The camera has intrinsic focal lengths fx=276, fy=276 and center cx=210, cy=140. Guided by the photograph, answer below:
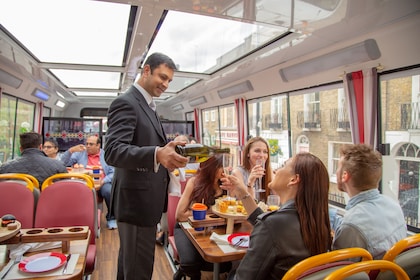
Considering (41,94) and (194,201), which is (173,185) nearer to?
(194,201)

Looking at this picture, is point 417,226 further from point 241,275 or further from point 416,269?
point 241,275

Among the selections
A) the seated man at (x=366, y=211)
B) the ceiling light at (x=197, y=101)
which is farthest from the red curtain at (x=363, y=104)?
the ceiling light at (x=197, y=101)

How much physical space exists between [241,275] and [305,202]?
18.4 inches

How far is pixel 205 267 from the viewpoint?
2367mm

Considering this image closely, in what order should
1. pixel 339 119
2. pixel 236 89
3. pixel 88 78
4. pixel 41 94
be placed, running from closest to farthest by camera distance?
pixel 339 119
pixel 236 89
pixel 88 78
pixel 41 94

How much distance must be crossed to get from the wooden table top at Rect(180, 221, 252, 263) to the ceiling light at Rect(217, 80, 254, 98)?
314 cm

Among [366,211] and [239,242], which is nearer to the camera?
[366,211]

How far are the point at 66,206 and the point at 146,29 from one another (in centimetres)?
183

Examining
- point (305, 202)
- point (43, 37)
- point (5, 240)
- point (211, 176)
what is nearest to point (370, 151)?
point (305, 202)

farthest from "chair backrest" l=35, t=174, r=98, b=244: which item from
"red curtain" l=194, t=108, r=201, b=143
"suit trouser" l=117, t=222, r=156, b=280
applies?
"red curtain" l=194, t=108, r=201, b=143

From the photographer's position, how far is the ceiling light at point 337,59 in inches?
106

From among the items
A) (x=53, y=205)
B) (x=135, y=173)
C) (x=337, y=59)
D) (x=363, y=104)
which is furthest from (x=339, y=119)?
(x=53, y=205)

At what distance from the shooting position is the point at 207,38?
3.26 meters

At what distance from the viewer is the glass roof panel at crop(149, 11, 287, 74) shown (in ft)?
9.07
